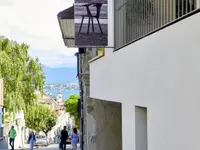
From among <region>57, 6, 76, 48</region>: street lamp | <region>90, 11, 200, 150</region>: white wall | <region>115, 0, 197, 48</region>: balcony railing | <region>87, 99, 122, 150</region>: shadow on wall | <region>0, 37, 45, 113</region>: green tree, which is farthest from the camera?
<region>0, 37, 45, 113</region>: green tree

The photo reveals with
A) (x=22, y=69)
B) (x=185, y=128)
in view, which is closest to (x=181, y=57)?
(x=185, y=128)

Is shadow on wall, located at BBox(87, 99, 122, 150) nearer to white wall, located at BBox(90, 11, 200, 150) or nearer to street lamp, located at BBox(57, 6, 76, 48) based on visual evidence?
street lamp, located at BBox(57, 6, 76, 48)

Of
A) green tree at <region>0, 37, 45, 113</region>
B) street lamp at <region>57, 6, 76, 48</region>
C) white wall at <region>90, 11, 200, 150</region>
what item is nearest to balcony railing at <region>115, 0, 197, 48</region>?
white wall at <region>90, 11, 200, 150</region>

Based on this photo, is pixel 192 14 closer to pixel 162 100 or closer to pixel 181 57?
pixel 181 57

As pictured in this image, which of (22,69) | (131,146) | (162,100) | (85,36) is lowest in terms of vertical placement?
(131,146)

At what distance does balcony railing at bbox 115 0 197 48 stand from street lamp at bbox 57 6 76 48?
5642 millimetres

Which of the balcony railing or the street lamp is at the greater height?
the street lamp

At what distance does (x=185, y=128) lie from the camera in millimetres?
5457

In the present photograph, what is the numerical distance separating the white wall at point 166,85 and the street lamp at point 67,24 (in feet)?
23.0

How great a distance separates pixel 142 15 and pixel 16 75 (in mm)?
25617

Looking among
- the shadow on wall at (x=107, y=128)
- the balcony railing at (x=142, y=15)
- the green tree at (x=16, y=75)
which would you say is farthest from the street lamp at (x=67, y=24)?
the green tree at (x=16, y=75)

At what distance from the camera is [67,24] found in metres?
18.2

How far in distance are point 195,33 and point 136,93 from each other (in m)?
3.23

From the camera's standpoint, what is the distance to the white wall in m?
5.21
